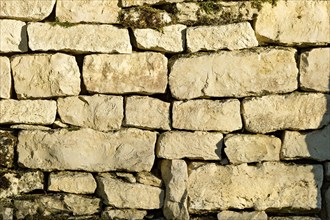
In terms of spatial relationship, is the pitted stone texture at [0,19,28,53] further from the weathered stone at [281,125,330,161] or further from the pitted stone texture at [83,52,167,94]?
the weathered stone at [281,125,330,161]

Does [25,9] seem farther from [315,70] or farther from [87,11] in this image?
[315,70]

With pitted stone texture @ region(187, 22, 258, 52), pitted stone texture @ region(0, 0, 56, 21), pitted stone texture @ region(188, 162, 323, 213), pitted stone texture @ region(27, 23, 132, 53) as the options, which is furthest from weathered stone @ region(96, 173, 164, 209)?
pitted stone texture @ region(0, 0, 56, 21)

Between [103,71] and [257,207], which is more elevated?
[103,71]

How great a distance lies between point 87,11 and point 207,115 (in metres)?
1.24

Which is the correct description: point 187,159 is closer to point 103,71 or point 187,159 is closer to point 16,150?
point 103,71

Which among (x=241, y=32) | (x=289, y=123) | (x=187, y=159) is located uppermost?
(x=241, y=32)

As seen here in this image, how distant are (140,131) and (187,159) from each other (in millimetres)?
427

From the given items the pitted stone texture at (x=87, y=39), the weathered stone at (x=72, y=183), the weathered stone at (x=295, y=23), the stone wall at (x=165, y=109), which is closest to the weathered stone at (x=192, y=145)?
the stone wall at (x=165, y=109)

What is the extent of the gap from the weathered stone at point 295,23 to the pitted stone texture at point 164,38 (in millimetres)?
598

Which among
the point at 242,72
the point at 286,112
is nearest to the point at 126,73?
the point at 242,72

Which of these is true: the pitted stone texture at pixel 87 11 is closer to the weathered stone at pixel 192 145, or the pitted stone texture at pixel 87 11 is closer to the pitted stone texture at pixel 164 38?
the pitted stone texture at pixel 164 38

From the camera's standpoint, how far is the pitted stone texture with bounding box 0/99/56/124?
199 inches

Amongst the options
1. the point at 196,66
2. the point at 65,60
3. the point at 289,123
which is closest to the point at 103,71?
the point at 65,60

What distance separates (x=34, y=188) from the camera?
201 inches
